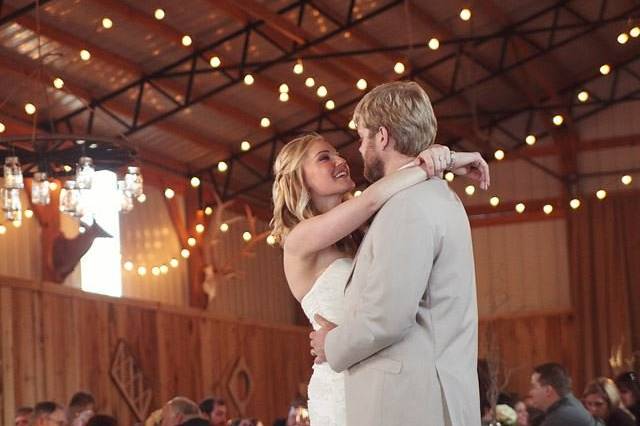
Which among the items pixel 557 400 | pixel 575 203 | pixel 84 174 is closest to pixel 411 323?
pixel 557 400

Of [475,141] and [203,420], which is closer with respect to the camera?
[203,420]

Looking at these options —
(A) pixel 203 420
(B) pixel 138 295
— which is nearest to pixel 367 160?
(A) pixel 203 420

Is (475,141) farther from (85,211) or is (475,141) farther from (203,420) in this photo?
(203,420)

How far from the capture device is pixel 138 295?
57.3 ft

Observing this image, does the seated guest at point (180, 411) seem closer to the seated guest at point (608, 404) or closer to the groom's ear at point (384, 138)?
the seated guest at point (608, 404)

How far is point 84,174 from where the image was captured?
921 centimetres

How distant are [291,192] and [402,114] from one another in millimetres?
699

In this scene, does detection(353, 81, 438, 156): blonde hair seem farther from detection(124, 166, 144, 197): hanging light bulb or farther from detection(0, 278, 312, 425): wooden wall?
detection(0, 278, 312, 425): wooden wall

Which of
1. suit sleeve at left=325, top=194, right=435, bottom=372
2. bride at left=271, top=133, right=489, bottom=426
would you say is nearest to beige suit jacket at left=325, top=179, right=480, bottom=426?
suit sleeve at left=325, top=194, right=435, bottom=372

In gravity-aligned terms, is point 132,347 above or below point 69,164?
below

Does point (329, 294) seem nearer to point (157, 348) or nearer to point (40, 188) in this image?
point (40, 188)

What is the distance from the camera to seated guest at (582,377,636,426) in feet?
Answer: 24.5

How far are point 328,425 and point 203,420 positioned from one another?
3.93m

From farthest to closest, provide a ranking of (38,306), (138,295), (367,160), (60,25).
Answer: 1. (138,295)
2. (38,306)
3. (60,25)
4. (367,160)
